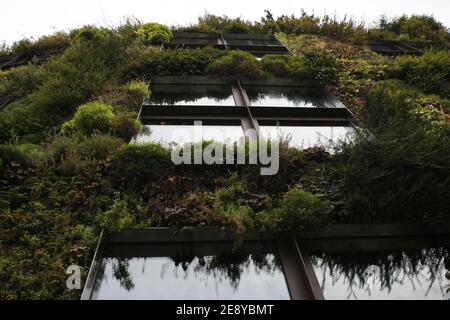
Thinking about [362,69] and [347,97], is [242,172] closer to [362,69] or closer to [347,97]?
[347,97]

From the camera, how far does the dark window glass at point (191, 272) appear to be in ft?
14.6

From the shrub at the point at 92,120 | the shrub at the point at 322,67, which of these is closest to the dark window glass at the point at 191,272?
the shrub at the point at 92,120

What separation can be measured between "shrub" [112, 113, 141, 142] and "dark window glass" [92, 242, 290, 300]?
241 centimetres

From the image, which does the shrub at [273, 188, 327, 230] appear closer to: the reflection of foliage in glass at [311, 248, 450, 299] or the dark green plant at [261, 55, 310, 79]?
the reflection of foliage in glass at [311, 248, 450, 299]

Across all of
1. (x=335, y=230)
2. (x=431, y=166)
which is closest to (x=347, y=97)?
(x=431, y=166)

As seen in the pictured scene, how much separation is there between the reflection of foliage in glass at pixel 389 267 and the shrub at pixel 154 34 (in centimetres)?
888

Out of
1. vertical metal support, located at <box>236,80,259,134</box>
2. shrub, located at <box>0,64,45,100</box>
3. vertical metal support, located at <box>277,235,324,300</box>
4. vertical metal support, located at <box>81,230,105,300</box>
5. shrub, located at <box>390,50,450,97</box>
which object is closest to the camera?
vertical metal support, located at <box>81,230,105,300</box>

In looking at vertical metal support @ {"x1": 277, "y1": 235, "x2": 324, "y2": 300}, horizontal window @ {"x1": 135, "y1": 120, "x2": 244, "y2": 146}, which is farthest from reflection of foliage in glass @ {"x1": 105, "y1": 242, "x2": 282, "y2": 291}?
horizontal window @ {"x1": 135, "y1": 120, "x2": 244, "y2": 146}

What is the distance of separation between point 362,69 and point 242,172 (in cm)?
528

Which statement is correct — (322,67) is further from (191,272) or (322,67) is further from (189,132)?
(191,272)

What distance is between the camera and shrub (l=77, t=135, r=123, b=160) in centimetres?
630

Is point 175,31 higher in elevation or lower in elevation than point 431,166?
higher

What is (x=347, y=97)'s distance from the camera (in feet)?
28.8

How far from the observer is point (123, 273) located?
467 centimetres
